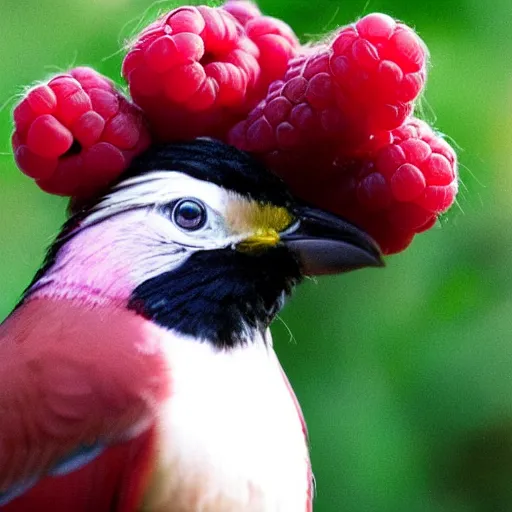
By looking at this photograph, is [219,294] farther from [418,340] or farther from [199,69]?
[418,340]

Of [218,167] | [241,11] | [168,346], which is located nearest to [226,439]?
[168,346]

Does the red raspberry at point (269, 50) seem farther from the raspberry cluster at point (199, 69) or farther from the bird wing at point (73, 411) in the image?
the bird wing at point (73, 411)

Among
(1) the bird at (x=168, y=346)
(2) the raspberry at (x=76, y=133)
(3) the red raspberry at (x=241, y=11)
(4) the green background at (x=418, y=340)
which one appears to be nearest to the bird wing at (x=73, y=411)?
(1) the bird at (x=168, y=346)

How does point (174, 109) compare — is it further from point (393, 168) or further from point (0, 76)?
point (0, 76)

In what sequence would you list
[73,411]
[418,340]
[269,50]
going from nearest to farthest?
[73,411], [269,50], [418,340]

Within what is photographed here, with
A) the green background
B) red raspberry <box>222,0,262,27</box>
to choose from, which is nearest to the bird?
red raspberry <box>222,0,262,27</box>

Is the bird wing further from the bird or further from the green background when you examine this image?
the green background
